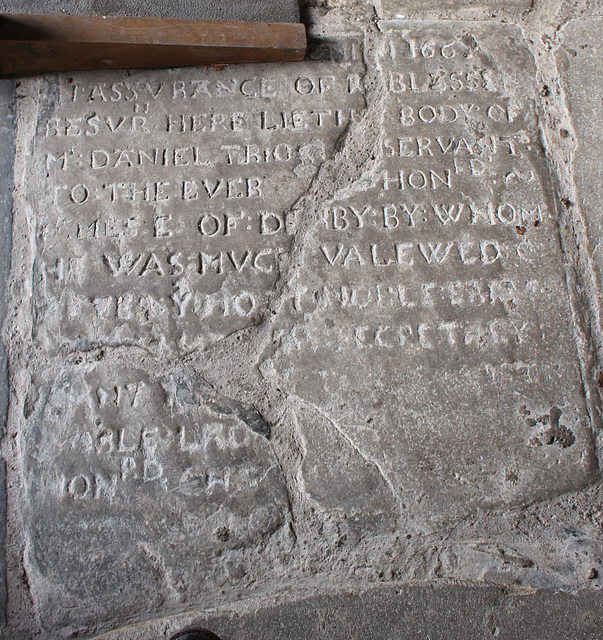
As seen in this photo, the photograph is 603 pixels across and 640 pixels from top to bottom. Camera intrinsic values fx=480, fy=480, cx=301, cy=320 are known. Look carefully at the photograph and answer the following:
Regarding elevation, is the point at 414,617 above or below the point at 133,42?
below

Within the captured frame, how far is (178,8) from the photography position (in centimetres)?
172

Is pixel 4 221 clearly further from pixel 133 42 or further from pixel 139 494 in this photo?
pixel 139 494

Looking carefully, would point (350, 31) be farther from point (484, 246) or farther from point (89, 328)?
point (89, 328)

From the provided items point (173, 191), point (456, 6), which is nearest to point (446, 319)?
point (173, 191)

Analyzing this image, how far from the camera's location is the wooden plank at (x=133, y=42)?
1600 mm

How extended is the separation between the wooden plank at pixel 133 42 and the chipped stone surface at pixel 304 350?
0.19ft

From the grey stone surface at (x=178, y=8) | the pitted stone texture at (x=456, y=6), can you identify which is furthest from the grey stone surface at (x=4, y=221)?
the pitted stone texture at (x=456, y=6)

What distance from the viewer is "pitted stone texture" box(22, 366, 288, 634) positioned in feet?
4.53

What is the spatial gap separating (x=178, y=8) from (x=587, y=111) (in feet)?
4.94

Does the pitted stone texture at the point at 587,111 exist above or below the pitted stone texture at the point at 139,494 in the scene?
above

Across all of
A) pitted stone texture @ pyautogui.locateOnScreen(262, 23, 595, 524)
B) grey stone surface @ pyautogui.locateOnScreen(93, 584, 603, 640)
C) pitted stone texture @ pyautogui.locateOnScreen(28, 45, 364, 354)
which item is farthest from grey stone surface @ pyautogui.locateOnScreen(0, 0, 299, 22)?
grey stone surface @ pyautogui.locateOnScreen(93, 584, 603, 640)

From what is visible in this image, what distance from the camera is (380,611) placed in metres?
1.35

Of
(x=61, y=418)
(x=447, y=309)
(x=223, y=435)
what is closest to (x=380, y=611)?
(x=223, y=435)

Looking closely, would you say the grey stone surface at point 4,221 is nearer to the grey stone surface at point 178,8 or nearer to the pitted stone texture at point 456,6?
the grey stone surface at point 178,8
